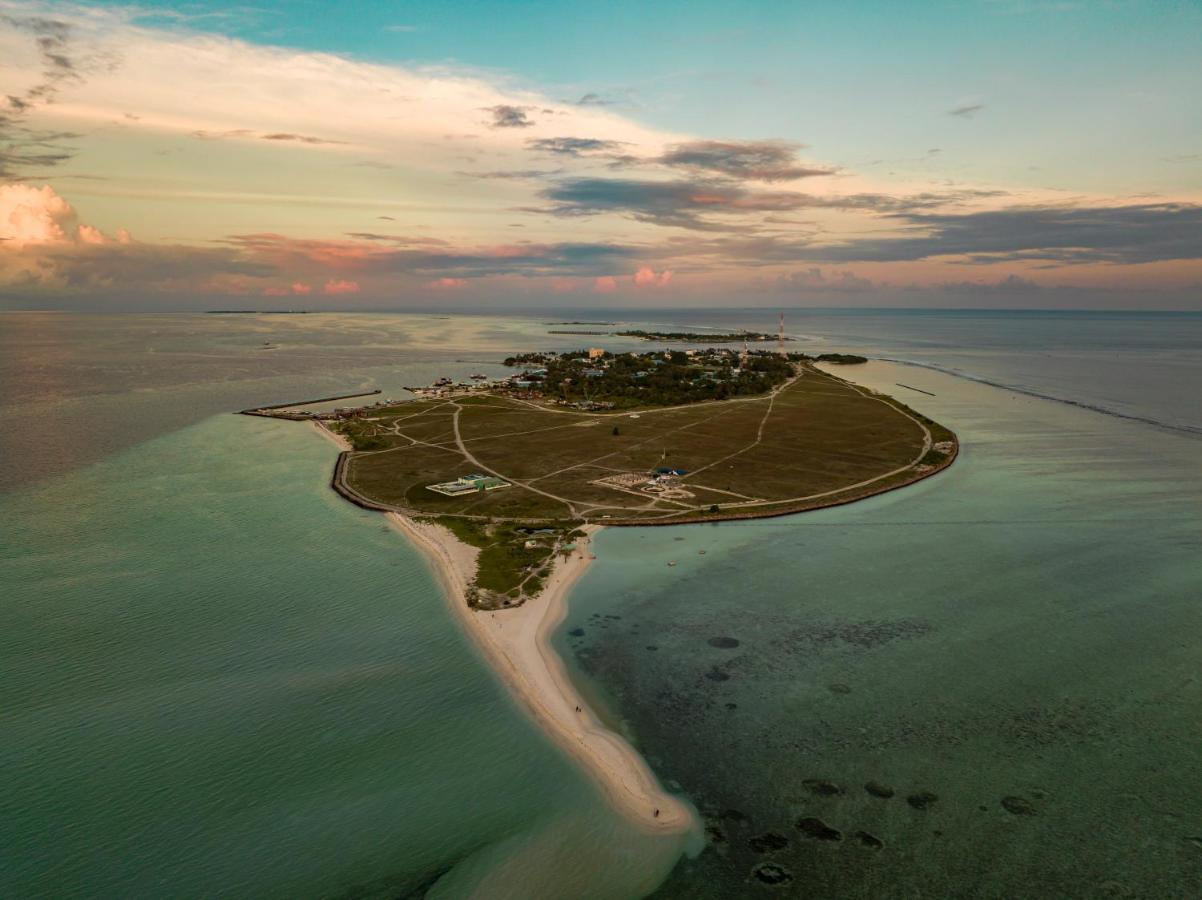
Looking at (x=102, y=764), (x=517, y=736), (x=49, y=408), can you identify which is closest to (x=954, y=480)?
(x=517, y=736)

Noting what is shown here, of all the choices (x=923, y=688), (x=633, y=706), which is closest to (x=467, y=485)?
(x=633, y=706)


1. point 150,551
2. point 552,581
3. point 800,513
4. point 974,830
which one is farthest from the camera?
point 800,513

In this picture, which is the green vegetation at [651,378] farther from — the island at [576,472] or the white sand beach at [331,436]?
the white sand beach at [331,436]

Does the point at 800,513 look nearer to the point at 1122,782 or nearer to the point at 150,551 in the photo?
the point at 1122,782

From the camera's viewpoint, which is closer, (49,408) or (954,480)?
(954,480)

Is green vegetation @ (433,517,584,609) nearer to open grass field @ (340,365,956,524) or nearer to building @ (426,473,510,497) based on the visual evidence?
open grass field @ (340,365,956,524)

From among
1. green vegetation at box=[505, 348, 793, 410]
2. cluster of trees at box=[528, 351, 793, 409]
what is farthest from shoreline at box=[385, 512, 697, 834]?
cluster of trees at box=[528, 351, 793, 409]
